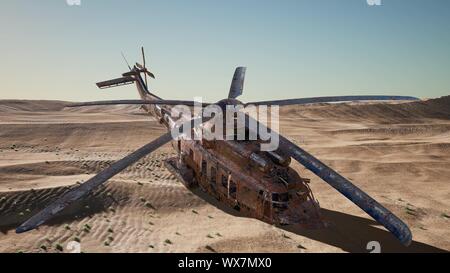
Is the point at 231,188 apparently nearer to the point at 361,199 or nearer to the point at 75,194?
the point at 361,199

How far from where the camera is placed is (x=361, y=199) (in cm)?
759

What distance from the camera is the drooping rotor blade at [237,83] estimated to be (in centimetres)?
1162

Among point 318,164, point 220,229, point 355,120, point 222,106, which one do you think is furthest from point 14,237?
point 355,120

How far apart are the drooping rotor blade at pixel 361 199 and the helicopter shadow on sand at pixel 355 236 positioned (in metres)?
2.11

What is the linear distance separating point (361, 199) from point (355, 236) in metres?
3.79

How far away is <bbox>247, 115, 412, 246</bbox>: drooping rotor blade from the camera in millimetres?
7137

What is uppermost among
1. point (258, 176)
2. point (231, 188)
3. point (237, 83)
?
point (237, 83)

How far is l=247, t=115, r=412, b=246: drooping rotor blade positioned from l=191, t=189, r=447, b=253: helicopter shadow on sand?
6.91 feet

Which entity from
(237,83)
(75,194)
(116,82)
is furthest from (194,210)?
(116,82)

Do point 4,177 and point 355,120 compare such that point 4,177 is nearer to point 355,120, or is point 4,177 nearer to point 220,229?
point 220,229

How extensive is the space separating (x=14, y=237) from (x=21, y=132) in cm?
2766

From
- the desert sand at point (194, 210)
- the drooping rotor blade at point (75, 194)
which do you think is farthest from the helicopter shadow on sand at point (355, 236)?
the drooping rotor blade at point (75, 194)

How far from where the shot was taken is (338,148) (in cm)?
2775

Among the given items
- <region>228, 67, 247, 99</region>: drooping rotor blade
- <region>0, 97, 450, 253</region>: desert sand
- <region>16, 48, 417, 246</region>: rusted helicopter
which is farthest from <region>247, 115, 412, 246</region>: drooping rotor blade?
<region>228, 67, 247, 99</region>: drooping rotor blade
